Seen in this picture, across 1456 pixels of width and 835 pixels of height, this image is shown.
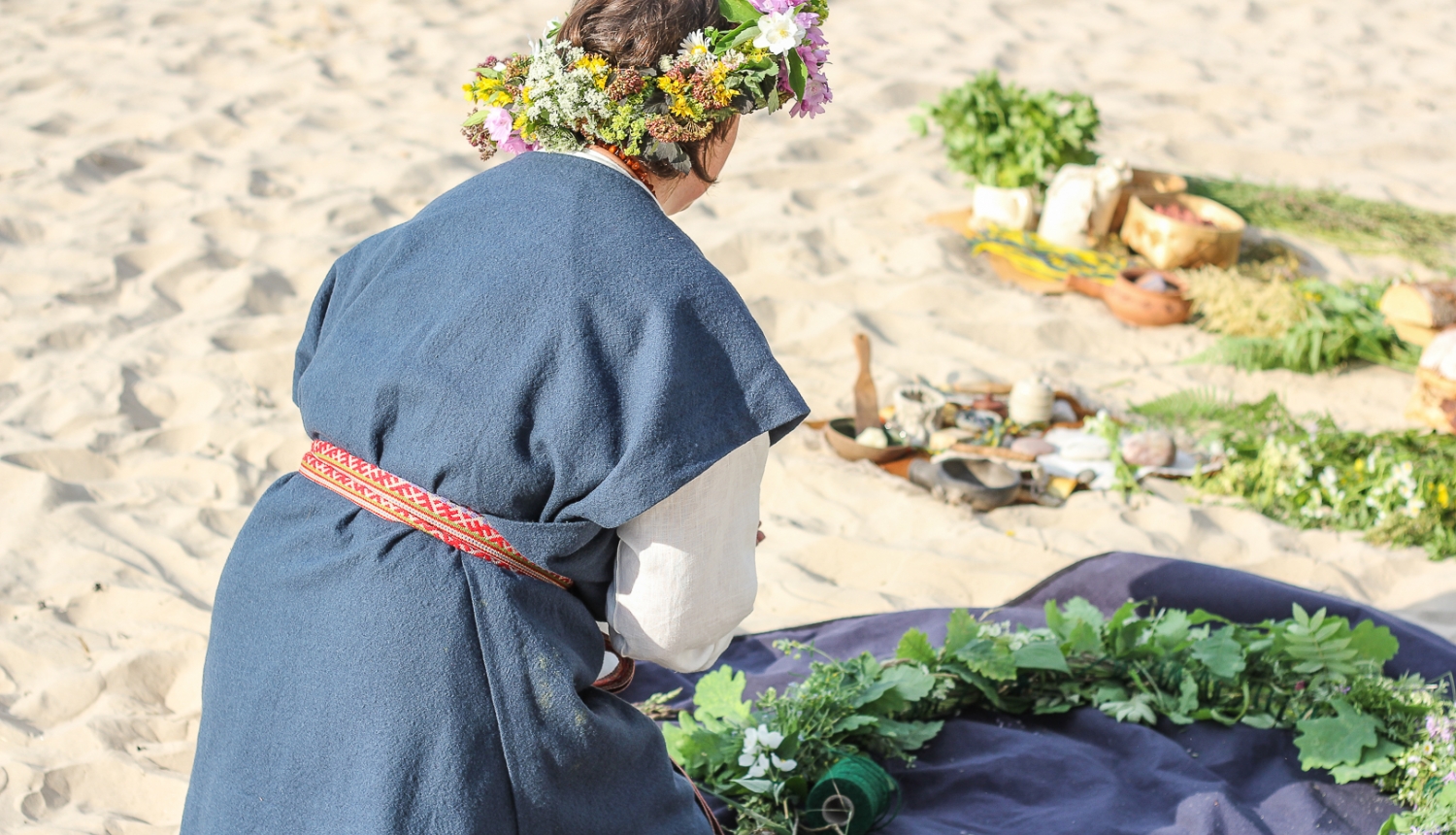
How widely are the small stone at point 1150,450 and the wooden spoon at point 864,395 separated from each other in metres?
0.93

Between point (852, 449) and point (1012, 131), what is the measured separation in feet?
8.70

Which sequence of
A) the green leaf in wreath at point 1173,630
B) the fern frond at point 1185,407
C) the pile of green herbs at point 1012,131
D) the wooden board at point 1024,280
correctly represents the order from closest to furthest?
the green leaf in wreath at point 1173,630 → the fern frond at point 1185,407 → the wooden board at point 1024,280 → the pile of green herbs at point 1012,131

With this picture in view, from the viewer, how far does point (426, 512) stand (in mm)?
1655

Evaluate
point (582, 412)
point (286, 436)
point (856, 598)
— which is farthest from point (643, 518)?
point (286, 436)

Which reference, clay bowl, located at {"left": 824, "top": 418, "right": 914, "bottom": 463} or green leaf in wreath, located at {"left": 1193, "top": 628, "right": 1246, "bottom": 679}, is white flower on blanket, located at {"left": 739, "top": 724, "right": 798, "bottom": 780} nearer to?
green leaf in wreath, located at {"left": 1193, "top": 628, "right": 1246, "bottom": 679}

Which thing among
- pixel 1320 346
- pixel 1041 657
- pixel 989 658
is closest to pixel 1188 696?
pixel 1041 657

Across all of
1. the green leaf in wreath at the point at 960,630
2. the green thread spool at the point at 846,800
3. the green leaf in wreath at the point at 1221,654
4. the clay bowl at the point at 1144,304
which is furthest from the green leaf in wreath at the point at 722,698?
the clay bowl at the point at 1144,304

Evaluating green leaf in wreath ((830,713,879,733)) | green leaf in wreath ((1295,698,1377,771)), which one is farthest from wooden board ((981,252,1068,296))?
green leaf in wreath ((830,713,879,733))

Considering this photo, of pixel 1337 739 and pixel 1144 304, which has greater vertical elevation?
pixel 1337 739

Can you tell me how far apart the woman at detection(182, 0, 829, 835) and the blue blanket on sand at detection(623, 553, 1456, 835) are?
1.19 metres

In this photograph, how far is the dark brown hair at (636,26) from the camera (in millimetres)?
1739

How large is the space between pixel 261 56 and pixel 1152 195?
5477 mm

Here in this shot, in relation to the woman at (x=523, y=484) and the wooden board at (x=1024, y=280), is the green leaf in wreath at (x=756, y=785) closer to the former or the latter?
the woman at (x=523, y=484)

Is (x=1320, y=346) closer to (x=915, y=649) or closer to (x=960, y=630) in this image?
(x=960, y=630)
